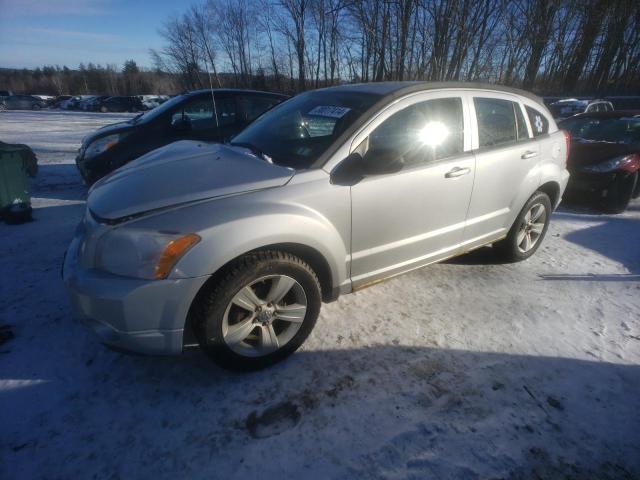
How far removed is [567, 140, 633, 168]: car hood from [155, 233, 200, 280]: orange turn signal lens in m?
6.27

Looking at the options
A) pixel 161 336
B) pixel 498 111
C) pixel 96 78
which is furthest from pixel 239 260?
pixel 96 78

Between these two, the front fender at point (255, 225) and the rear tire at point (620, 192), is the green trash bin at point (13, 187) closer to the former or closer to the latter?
the front fender at point (255, 225)

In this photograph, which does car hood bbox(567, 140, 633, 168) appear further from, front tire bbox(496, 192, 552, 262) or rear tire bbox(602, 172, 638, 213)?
front tire bbox(496, 192, 552, 262)

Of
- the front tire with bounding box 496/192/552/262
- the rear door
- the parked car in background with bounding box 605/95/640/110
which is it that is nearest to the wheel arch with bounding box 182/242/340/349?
the rear door

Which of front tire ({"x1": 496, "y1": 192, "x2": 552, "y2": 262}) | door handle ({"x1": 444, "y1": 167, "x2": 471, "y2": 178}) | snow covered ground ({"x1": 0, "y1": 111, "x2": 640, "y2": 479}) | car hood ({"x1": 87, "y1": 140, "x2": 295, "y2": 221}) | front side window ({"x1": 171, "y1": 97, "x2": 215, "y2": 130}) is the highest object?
front side window ({"x1": 171, "y1": 97, "x2": 215, "y2": 130})

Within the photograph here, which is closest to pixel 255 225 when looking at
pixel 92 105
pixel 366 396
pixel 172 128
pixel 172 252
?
pixel 172 252

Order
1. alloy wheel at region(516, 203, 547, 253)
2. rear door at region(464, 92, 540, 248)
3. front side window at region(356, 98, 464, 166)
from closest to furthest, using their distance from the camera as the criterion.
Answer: front side window at region(356, 98, 464, 166) < rear door at region(464, 92, 540, 248) < alloy wheel at region(516, 203, 547, 253)

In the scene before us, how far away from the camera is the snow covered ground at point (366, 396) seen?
5.45 feet

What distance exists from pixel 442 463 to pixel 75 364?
7.30 ft

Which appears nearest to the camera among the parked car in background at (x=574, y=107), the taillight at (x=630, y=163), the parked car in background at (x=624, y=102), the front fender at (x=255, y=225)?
the front fender at (x=255, y=225)

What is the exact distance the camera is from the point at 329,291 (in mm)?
2367

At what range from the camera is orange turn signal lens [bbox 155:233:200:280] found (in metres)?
1.73

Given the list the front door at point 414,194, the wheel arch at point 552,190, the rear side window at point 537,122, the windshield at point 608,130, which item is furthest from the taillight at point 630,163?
the front door at point 414,194

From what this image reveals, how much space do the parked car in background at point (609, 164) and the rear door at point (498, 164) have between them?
301 cm
